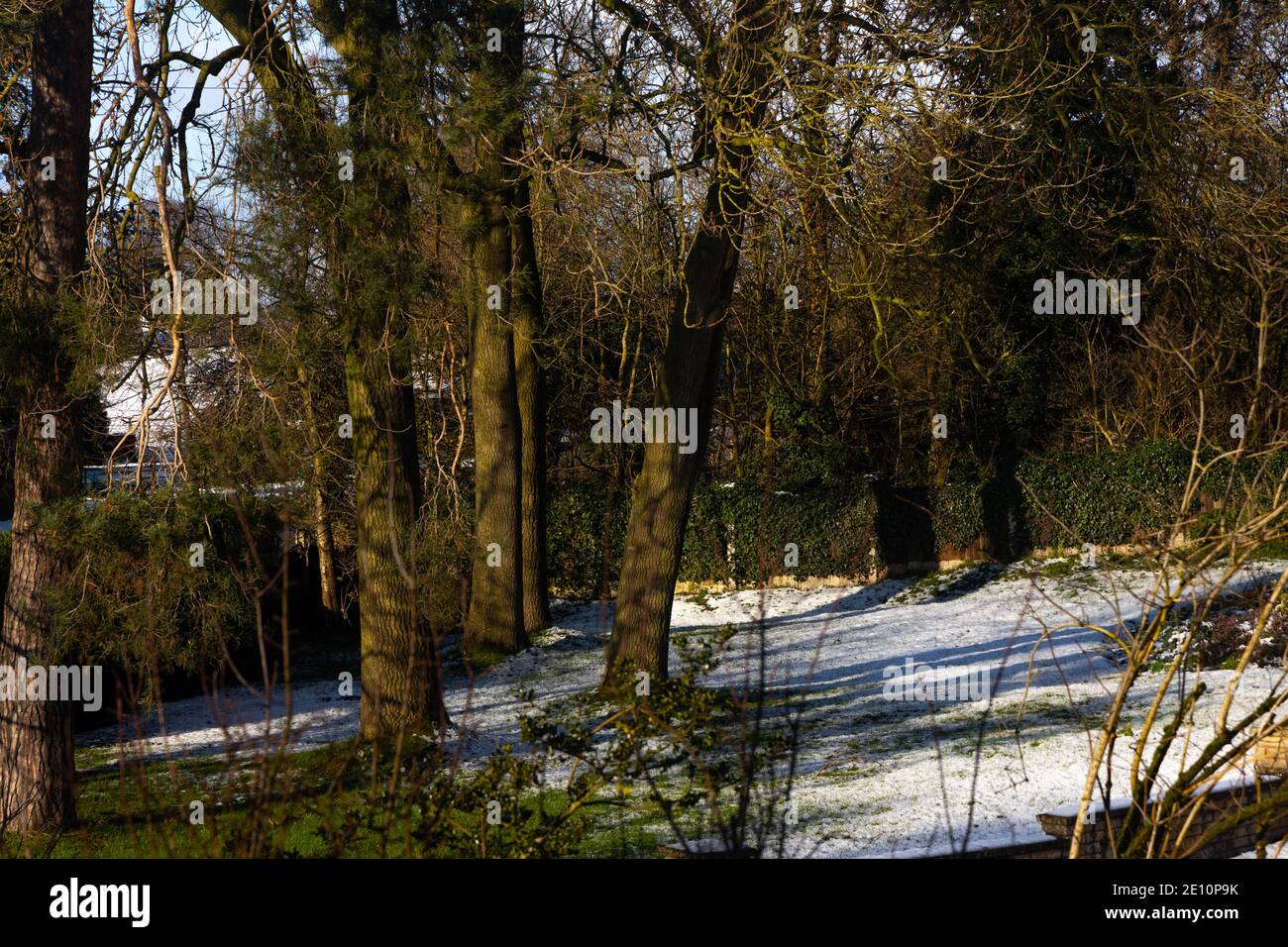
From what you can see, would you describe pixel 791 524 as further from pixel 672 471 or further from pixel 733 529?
pixel 672 471

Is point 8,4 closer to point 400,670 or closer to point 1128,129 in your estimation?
point 400,670

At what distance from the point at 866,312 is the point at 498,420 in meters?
8.22

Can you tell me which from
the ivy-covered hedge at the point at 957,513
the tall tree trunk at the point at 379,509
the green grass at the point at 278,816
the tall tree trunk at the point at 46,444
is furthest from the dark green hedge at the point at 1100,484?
the tall tree trunk at the point at 46,444

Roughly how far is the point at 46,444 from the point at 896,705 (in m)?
7.96

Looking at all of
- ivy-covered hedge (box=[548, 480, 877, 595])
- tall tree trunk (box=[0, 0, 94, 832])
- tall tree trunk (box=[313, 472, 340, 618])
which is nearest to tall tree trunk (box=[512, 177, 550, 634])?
ivy-covered hedge (box=[548, 480, 877, 595])

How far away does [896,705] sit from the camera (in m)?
12.3

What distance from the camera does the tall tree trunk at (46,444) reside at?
854cm

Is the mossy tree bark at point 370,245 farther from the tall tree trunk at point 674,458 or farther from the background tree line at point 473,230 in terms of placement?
the tall tree trunk at point 674,458

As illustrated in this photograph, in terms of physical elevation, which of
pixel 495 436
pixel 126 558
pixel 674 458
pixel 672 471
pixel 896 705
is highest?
pixel 495 436

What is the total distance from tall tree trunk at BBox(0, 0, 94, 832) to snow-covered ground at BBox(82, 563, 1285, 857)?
34.8 inches

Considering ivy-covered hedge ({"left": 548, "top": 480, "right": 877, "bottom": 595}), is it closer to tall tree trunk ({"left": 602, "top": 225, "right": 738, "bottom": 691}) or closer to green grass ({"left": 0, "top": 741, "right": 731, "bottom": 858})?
tall tree trunk ({"left": 602, "top": 225, "right": 738, "bottom": 691})

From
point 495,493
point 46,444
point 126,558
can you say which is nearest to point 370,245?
point 46,444

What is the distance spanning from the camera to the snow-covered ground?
7.16 meters

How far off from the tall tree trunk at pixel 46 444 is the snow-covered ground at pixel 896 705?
883 mm
